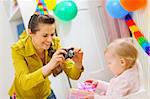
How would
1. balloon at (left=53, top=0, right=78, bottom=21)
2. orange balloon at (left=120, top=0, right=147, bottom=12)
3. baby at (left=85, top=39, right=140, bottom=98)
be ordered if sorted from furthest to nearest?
balloon at (left=53, top=0, right=78, bottom=21)
orange balloon at (left=120, top=0, right=147, bottom=12)
baby at (left=85, top=39, right=140, bottom=98)

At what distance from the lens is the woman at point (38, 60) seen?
1.53m

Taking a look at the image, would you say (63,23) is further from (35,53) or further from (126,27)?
(35,53)

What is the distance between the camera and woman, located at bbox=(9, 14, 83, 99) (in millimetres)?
1532

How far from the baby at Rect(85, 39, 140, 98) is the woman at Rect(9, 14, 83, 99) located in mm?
212

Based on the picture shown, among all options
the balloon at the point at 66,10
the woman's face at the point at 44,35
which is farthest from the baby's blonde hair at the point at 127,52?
the balloon at the point at 66,10

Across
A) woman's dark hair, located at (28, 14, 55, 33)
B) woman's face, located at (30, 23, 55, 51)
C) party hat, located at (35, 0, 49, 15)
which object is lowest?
woman's face, located at (30, 23, 55, 51)

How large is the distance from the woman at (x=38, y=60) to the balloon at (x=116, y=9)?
0.54 metres

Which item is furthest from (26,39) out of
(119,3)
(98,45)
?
(98,45)

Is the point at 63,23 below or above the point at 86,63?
above

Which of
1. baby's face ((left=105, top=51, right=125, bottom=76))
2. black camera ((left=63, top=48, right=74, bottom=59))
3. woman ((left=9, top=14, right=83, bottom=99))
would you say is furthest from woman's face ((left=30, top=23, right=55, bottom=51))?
baby's face ((left=105, top=51, right=125, bottom=76))

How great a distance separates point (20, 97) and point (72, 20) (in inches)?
35.7

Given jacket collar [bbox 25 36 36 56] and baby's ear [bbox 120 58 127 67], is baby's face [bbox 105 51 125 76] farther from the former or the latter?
jacket collar [bbox 25 36 36 56]

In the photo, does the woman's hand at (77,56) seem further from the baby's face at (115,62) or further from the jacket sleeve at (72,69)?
the baby's face at (115,62)

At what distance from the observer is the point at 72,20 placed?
2.43 metres
